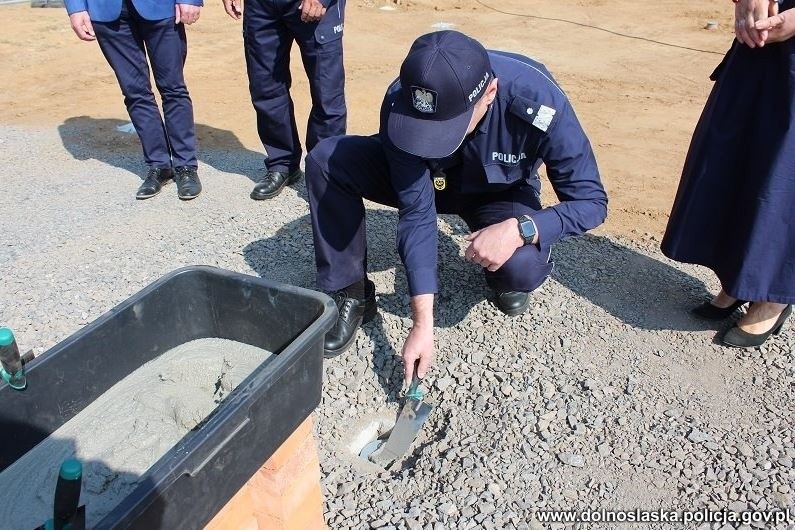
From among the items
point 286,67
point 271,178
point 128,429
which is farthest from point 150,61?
point 128,429

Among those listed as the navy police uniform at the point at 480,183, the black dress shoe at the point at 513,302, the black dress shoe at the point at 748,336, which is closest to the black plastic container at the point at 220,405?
the navy police uniform at the point at 480,183

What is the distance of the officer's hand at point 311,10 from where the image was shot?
3230 millimetres

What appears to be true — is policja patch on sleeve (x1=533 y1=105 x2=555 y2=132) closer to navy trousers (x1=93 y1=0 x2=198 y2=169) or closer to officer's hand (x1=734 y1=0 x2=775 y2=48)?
officer's hand (x1=734 y1=0 x2=775 y2=48)

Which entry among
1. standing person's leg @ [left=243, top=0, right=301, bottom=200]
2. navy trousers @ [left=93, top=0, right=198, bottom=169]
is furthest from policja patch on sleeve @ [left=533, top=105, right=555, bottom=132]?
navy trousers @ [left=93, top=0, right=198, bottom=169]

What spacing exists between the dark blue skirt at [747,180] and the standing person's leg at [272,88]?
2.11 meters

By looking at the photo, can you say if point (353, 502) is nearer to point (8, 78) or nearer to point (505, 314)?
point (505, 314)

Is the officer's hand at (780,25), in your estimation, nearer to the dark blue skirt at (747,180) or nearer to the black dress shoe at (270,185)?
the dark blue skirt at (747,180)

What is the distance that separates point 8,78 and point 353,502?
23.0 feet

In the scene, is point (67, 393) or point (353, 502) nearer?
point (67, 393)

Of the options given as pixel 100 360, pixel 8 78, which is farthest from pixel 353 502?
pixel 8 78

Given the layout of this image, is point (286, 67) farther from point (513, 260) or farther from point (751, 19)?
point (751, 19)

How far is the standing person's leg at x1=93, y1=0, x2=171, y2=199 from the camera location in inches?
137

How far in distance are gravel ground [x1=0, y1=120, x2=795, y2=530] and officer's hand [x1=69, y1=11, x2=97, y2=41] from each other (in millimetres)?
899

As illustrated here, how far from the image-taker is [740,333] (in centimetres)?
249
